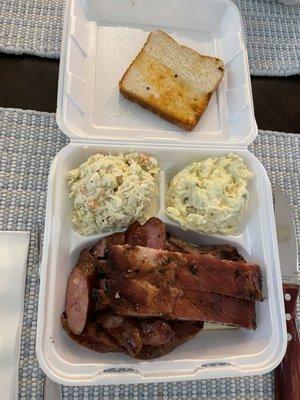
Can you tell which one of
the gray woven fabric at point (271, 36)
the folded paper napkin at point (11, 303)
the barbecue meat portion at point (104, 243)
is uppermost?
the gray woven fabric at point (271, 36)

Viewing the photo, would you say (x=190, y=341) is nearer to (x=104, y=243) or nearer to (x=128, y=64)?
(x=104, y=243)

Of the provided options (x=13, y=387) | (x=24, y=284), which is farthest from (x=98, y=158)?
(x=13, y=387)

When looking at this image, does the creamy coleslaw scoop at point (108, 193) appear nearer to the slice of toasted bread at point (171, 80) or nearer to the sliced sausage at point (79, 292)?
the sliced sausage at point (79, 292)

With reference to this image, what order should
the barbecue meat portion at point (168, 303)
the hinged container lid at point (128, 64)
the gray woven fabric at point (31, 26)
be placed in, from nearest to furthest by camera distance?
the barbecue meat portion at point (168, 303) < the hinged container lid at point (128, 64) < the gray woven fabric at point (31, 26)

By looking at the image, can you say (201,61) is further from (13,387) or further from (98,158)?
(13,387)

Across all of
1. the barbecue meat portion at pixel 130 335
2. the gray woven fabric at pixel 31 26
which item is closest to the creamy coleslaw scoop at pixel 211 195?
the barbecue meat portion at pixel 130 335

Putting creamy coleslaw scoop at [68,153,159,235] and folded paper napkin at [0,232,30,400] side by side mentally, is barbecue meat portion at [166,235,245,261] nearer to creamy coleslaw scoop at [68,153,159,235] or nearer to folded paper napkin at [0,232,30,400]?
creamy coleslaw scoop at [68,153,159,235]

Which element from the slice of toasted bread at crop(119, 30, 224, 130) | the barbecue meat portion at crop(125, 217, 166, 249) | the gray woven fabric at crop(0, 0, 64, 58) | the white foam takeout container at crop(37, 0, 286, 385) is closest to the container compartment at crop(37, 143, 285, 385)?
the white foam takeout container at crop(37, 0, 286, 385)
